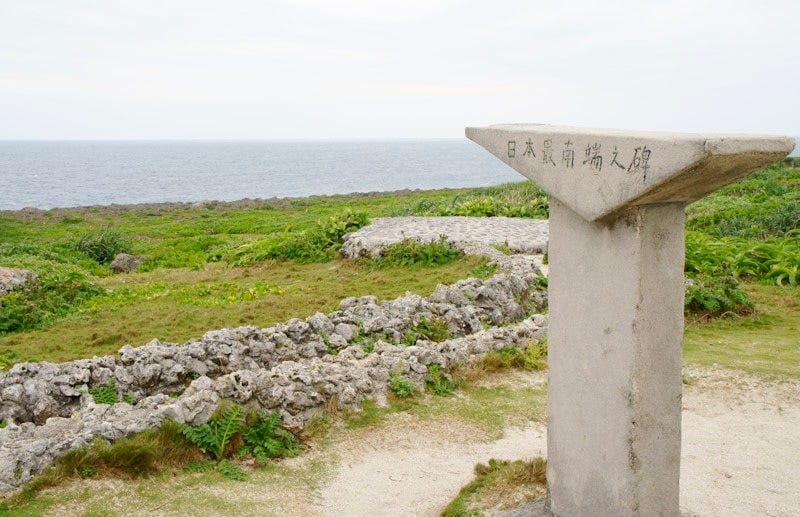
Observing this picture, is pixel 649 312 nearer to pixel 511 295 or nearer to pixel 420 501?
pixel 420 501

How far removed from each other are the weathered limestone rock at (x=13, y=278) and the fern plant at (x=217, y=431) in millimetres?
9090

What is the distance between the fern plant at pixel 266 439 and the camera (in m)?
6.86

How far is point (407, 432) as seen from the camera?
7473 millimetres

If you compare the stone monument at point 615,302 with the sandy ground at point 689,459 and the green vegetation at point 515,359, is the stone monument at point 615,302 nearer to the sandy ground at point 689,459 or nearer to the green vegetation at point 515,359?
the sandy ground at point 689,459

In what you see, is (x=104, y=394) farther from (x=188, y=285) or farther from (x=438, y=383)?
(x=188, y=285)

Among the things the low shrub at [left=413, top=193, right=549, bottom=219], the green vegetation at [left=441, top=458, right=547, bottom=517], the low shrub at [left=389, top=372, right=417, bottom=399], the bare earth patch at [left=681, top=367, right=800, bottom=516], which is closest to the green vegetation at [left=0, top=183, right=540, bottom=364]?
the low shrub at [left=413, top=193, right=549, bottom=219]

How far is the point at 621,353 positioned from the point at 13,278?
13.6 m

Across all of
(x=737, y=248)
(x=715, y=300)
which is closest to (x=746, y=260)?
(x=737, y=248)

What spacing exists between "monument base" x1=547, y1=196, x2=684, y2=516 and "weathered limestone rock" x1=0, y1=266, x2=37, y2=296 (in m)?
12.3

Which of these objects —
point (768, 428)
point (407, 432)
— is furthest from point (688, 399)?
point (407, 432)

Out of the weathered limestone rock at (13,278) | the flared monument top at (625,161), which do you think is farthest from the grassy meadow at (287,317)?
the flared monument top at (625,161)

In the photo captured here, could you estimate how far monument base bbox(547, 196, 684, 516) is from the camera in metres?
4.59

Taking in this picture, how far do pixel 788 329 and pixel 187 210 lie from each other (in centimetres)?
3735

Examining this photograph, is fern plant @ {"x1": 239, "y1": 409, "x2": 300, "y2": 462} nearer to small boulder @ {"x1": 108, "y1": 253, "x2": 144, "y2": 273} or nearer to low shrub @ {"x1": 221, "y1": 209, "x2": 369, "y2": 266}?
low shrub @ {"x1": 221, "y1": 209, "x2": 369, "y2": 266}
